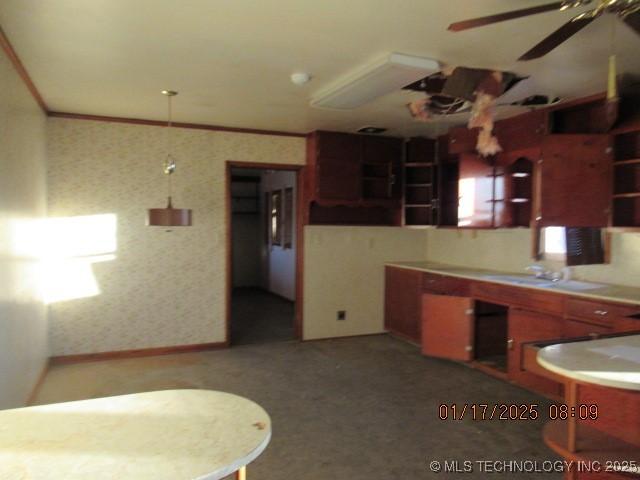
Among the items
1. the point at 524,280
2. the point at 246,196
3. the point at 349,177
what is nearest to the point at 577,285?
the point at 524,280

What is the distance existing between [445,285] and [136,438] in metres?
3.80

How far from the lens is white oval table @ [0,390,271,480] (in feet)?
3.64

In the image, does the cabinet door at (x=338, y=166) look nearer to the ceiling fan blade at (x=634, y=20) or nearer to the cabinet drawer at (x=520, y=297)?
the cabinet drawer at (x=520, y=297)

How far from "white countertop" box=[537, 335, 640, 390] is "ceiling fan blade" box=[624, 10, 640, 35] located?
128 cm

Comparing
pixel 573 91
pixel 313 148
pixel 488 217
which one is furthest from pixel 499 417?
pixel 313 148

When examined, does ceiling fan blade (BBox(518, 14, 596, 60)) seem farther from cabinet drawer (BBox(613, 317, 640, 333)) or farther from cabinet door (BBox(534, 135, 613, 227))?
cabinet drawer (BBox(613, 317, 640, 333))

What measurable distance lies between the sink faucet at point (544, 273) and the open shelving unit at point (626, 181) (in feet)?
2.44

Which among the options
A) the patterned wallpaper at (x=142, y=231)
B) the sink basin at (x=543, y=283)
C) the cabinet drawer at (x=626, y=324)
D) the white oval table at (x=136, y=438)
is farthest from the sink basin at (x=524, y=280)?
the white oval table at (x=136, y=438)

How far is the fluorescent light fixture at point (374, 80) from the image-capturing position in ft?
8.98

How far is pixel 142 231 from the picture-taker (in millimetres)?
4566

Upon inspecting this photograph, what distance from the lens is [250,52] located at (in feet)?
8.82

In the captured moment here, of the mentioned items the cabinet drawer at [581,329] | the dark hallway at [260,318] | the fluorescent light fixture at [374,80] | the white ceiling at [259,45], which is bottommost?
the dark hallway at [260,318]

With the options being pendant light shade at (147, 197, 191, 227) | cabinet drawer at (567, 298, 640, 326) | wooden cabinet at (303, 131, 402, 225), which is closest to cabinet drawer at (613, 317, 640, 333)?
cabinet drawer at (567, 298, 640, 326)

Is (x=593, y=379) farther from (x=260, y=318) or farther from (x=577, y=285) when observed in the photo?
(x=260, y=318)
